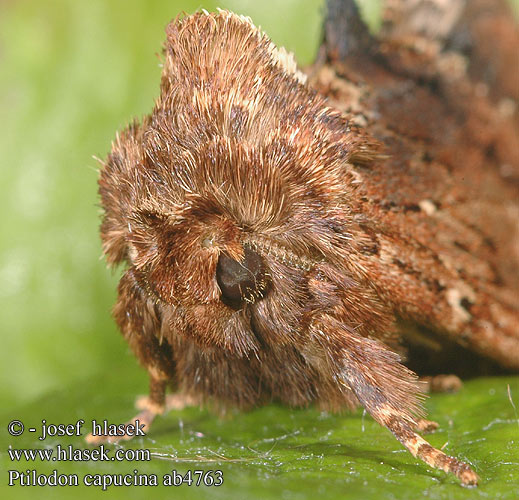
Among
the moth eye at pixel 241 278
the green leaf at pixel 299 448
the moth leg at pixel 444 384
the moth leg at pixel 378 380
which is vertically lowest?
the green leaf at pixel 299 448

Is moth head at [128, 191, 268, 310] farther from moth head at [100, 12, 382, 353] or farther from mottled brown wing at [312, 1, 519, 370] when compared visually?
mottled brown wing at [312, 1, 519, 370]

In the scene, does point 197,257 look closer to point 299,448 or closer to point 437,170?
point 299,448

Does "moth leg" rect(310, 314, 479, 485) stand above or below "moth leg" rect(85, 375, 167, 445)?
above

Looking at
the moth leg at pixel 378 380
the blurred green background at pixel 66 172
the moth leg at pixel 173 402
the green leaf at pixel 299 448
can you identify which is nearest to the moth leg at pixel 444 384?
the green leaf at pixel 299 448

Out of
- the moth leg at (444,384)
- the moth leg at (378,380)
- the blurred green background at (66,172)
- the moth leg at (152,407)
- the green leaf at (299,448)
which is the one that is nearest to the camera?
the green leaf at (299,448)

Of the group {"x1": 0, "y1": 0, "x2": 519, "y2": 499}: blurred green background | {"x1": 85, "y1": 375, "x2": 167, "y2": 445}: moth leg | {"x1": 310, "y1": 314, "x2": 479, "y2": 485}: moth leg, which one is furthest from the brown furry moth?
{"x1": 0, "y1": 0, "x2": 519, "y2": 499}: blurred green background

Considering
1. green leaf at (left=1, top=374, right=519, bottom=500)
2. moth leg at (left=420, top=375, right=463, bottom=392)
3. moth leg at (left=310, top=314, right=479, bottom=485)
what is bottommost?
green leaf at (left=1, top=374, right=519, bottom=500)

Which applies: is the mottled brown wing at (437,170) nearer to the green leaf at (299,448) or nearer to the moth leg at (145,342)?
the green leaf at (299,448)
